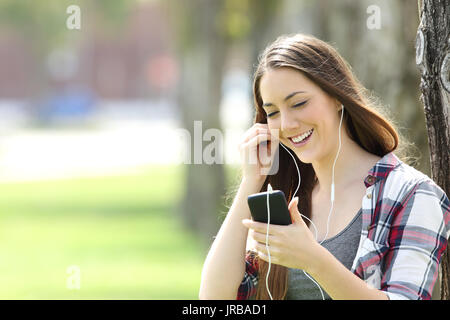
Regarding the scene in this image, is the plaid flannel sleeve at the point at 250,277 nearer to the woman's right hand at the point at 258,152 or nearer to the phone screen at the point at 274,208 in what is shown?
the woman's right hand at the point at 258,152

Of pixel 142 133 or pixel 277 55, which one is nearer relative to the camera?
pixel 277 55

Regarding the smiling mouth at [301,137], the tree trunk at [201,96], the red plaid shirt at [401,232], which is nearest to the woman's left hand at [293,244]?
the red plaid shirt at [401,232]

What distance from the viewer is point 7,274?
11.7 meters

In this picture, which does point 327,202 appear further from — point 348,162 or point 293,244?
point 293,244

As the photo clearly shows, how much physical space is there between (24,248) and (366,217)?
11871 mm

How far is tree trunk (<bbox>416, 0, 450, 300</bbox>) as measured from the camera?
316 centimetres

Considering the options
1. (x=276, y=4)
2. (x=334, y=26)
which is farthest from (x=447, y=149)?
(x=276, y=4)

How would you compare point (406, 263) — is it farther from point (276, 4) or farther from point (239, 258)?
point (276, 4)

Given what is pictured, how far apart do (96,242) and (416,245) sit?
11.6 m

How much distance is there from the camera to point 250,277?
128 inches

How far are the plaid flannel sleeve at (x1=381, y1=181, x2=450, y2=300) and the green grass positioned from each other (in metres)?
7.04

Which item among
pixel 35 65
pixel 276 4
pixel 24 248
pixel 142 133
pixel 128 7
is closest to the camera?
pixel 276 4

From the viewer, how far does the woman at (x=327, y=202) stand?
104 inches

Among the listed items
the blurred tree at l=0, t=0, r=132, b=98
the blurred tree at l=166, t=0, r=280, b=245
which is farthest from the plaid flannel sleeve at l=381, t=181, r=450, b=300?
the blurred tree at l=0, t=0, r=132, b=98
